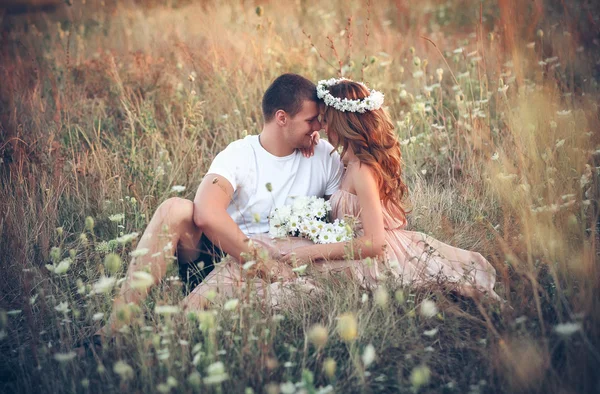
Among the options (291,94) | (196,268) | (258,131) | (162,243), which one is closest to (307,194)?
(291,94)

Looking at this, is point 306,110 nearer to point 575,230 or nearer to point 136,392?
point 575,230

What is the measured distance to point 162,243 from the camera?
9.54ft

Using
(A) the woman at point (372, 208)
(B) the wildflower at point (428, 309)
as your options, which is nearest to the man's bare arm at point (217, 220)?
(A) the woman at point (372, 208)

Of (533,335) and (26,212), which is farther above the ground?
(26,212)

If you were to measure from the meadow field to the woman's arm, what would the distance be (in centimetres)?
20

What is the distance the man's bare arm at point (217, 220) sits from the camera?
3.15m

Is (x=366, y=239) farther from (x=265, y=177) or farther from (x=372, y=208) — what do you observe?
(x=265, y=177)

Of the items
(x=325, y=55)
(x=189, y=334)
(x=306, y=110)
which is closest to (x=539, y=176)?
(x=306, y=110)

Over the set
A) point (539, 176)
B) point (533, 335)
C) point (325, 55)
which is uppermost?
point (325, 55)

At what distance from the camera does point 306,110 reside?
11.4 feet

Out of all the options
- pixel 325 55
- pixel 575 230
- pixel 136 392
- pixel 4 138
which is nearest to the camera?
pixel 136 392

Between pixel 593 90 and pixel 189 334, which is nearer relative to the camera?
pixel 189 334

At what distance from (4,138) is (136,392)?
10.5ft

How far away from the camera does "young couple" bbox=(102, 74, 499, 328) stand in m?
2.97
